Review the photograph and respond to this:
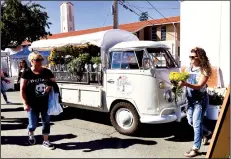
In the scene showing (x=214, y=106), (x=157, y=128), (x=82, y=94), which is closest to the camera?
(x=214, y=106)

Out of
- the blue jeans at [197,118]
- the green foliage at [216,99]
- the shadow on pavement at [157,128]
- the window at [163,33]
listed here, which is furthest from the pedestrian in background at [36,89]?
the window at [163,33]

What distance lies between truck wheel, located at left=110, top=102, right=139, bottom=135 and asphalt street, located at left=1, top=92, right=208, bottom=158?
156 mm

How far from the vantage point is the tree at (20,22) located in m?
Result: 17.4

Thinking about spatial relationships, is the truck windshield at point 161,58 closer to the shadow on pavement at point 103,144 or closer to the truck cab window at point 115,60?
the truck cab window at point 115,60

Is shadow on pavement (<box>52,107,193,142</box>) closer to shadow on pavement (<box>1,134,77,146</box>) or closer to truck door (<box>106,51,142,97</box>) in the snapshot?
truck door (<box>106,51,142,97</box>)

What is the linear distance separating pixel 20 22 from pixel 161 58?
15.0m

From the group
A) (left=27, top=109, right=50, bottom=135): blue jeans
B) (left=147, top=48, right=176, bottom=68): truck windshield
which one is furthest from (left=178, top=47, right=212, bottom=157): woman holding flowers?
(left=27, top=109, right=50, bottom=135): blue jeans

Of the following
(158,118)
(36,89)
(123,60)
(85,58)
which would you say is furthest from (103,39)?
(158,118)

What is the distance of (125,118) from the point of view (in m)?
5.43

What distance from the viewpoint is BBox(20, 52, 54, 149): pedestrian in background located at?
4.40m

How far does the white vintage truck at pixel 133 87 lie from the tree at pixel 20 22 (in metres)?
13.5

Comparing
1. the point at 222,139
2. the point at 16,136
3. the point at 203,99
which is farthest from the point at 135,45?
the point at 16,136

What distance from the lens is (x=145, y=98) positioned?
5.07m

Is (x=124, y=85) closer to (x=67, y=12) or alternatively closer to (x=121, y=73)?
(x=121, y=73)
